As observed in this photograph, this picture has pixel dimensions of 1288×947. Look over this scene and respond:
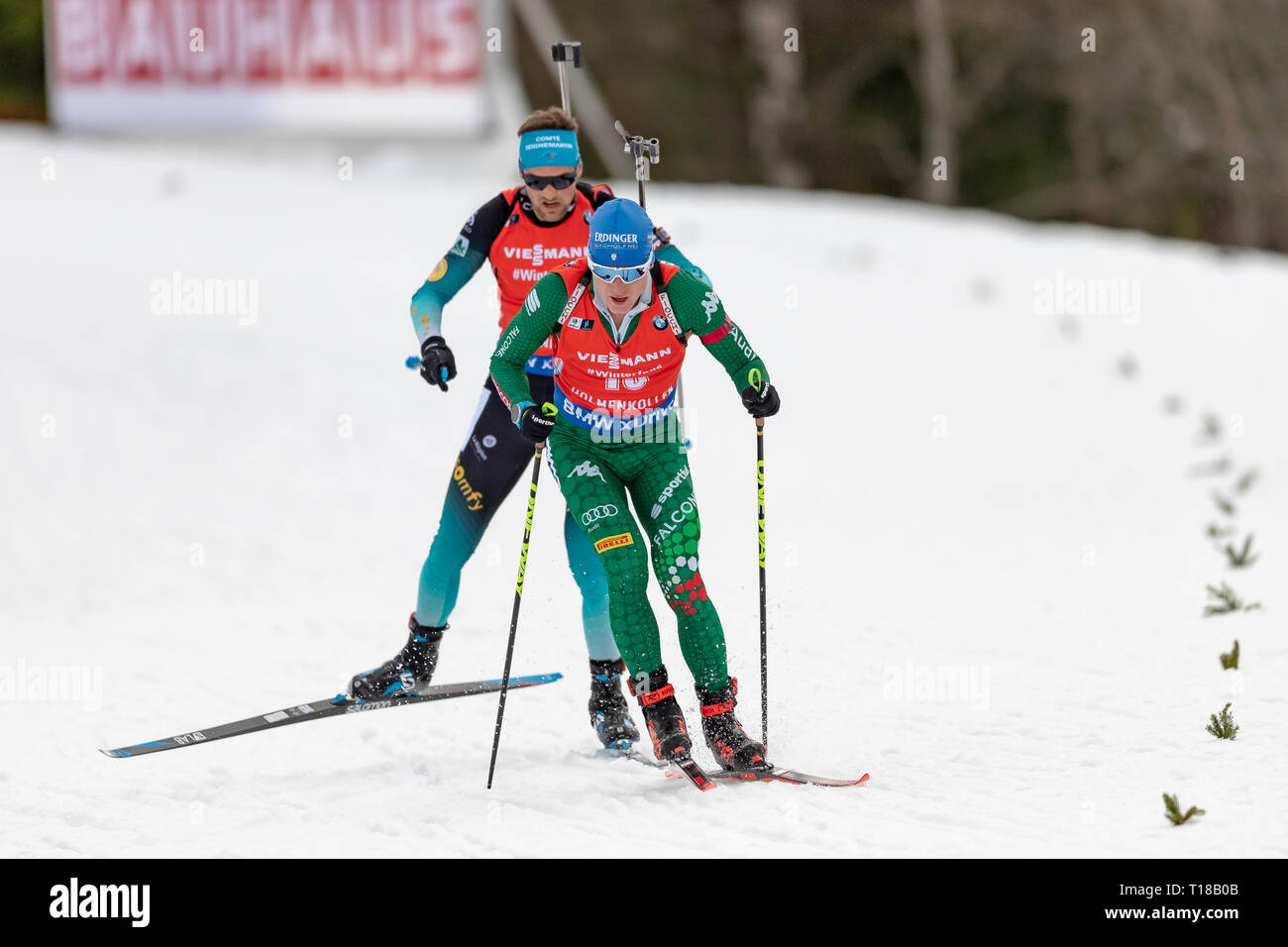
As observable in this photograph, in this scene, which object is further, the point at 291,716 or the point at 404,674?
the point at 404,674

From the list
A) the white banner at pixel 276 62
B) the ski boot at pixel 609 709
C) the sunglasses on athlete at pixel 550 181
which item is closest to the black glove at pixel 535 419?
the sunglasses on athlete at pixel 550 181

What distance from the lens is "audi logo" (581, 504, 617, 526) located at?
5102 millimetres

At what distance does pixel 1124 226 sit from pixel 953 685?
75.8ft

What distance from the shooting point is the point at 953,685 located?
6.66 metres

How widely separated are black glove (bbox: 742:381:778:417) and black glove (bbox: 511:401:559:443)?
26.8 inches

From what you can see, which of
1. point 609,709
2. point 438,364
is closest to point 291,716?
point 609,709

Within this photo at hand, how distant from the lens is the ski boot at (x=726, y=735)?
502 centimetres

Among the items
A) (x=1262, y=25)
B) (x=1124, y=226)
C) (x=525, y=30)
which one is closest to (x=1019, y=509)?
(x=1262, y=25)

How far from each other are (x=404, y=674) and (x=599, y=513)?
1.33 meters

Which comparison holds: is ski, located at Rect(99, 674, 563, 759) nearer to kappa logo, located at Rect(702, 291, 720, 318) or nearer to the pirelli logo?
the pirelli logo

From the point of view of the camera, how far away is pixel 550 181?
5.61 m
